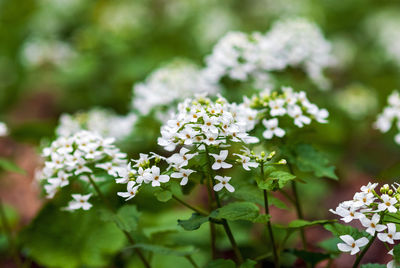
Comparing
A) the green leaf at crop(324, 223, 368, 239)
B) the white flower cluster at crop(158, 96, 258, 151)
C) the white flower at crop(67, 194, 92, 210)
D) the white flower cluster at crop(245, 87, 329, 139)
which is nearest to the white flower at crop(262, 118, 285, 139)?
the white flower cluster at crop(245, 87, 329, 139)

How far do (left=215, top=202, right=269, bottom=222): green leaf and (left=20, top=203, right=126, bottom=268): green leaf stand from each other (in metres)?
1.49

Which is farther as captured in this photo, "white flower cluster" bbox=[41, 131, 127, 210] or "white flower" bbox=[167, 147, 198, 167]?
"white flower cluster" bbox=[41, 131, 127, 210]

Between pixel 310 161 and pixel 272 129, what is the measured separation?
38 centimetres

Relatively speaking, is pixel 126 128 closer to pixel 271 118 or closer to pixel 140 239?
pixel 140 239

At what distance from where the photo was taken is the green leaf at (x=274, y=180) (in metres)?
2.56

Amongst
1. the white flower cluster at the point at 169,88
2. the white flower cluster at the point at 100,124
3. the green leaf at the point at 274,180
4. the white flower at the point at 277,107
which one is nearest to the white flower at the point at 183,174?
the green leaf at the point at 274,180

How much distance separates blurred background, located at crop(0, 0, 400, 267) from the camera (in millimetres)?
4684

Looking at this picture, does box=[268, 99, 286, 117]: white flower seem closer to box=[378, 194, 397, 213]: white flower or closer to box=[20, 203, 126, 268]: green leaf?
box=[378, 194, 397, 213]: white flower

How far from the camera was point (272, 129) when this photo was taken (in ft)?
10.5

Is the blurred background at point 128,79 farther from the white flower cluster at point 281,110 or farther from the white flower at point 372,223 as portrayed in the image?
the white flower at point 372,223

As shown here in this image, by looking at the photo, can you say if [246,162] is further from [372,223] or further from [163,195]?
[372,223]

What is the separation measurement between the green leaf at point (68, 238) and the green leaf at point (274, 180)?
1.73m

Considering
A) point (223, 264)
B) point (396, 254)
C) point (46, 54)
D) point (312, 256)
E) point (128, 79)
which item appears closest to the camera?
point (396, 254)

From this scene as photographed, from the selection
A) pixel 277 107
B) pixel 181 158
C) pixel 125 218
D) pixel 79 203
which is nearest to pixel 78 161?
pixel 79 203
